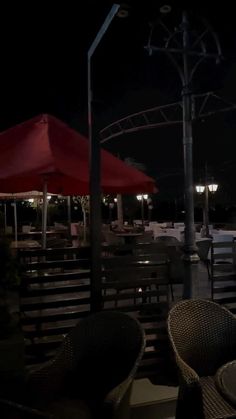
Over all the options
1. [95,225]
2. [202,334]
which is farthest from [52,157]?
[202,334]

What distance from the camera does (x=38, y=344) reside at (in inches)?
123

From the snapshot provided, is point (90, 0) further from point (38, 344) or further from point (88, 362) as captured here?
point (38, 344)

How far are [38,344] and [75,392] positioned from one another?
853 mm

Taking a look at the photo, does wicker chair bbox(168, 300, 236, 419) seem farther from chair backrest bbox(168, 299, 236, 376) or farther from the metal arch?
the metal arch

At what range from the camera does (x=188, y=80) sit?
4.06 m

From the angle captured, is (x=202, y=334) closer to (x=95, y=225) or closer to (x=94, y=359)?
(x=94, y=359)

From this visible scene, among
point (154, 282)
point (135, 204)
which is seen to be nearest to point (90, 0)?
point (154, 282)

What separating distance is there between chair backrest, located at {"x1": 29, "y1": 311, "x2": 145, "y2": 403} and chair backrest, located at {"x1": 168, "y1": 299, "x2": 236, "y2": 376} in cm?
30

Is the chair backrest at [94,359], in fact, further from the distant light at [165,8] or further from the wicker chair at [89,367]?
the distant light at [165,8]

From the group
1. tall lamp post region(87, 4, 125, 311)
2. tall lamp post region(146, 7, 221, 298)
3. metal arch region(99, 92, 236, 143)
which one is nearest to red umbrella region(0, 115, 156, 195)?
tall lamp post region(87, 4, 125, 311)

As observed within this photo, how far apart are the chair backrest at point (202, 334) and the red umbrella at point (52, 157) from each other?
1.31 m

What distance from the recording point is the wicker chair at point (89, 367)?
2.22 m

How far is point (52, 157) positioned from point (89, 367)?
5.12ft

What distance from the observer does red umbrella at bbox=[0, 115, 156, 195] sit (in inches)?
126
